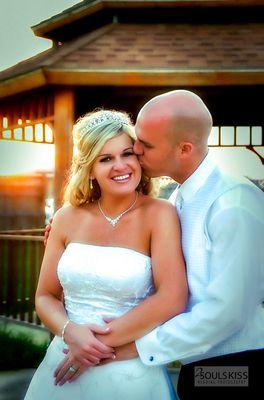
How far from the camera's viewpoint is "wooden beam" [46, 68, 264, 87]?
6281 mm

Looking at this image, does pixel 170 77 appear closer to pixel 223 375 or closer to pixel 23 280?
pixel 23 280

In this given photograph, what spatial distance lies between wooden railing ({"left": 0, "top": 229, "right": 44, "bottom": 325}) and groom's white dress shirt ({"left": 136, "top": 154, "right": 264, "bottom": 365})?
5.59 m

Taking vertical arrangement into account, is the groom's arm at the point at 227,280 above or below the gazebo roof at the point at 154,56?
above

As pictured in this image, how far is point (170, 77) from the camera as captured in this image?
6273 millimetres

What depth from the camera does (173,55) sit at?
692cm

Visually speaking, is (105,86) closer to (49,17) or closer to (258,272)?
(49,17)

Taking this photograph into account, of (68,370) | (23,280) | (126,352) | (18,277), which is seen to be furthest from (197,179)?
(18,277)

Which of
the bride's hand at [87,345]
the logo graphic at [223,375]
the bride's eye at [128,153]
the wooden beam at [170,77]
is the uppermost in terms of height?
the bride's eye at [128,153]

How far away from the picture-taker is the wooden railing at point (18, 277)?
838 cm

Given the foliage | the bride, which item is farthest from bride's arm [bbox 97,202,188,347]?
the foliage

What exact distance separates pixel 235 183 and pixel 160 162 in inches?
12.8

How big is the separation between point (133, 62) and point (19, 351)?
3.27 metres

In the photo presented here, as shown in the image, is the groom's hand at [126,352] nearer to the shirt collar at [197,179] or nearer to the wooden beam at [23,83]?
the shirt collar at [197,179]

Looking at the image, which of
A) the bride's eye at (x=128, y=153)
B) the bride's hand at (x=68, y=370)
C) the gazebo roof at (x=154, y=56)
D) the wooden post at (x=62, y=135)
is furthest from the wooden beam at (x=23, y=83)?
the bride's hand at (x=68, y=370)
